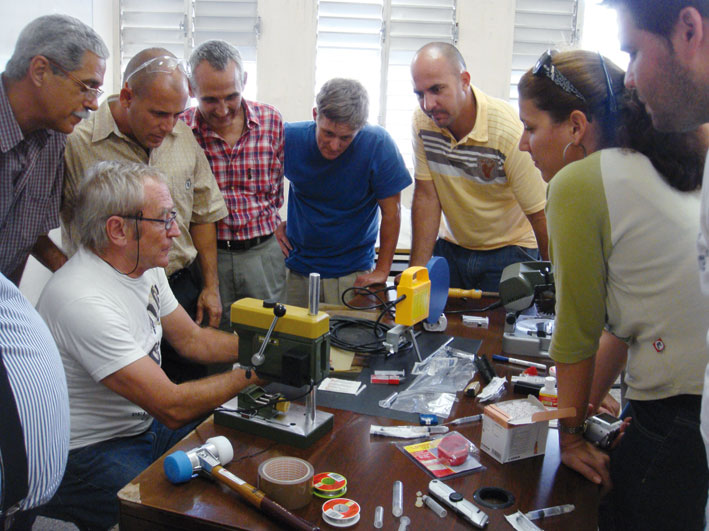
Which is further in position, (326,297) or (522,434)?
(326,297)

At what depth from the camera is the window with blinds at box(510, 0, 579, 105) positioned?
3.82 meters

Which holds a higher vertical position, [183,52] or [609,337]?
[183,52]

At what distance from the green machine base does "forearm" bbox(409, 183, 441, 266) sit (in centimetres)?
135

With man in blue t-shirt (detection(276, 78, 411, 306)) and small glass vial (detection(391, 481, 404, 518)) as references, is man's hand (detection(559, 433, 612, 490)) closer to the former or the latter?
small glass vial (detection(391, 481, 404, 518))

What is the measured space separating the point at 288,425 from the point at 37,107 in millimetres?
1202

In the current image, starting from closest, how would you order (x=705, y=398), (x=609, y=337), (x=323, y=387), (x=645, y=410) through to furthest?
(x=705, y=398) → (x=645, y=410) → (x=609, y=337) → (x=323, y=387)

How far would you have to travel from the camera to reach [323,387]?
1.52 meters

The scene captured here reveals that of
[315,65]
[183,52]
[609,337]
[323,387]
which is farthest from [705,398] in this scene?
[183,52]

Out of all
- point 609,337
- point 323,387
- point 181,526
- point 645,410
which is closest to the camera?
point 181,526

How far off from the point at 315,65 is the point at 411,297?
8.53ft

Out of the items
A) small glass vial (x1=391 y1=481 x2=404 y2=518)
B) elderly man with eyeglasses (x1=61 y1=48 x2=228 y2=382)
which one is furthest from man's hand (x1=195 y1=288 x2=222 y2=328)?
small glass vial (x1=391 y1=481 x2=404 y2=518)

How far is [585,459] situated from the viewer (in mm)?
1196

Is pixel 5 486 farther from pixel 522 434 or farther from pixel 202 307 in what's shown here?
pixel 202 307

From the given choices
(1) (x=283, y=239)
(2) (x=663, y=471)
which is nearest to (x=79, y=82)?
(1) (x=283, y=239)
